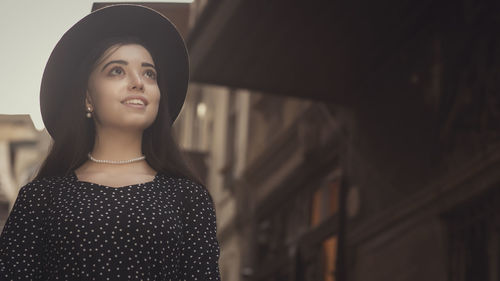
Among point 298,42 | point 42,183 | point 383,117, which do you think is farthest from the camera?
point 383,117

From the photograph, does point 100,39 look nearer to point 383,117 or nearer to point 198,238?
point 198,238

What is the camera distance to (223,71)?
10.8 meters

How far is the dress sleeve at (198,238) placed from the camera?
2.97m

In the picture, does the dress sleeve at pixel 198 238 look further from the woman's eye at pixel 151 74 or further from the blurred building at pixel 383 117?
the blurred building at pixel 383 117

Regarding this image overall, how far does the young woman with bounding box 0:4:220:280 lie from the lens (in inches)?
113

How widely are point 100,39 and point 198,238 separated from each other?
0.71 metres

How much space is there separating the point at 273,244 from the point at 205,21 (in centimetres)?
654

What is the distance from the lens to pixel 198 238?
9.88ft

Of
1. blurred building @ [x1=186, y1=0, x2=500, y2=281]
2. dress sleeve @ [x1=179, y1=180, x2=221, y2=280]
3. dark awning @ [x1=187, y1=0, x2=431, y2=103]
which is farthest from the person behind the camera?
dark awning @ [x1=187, y1=0, x2=431, y2=103]

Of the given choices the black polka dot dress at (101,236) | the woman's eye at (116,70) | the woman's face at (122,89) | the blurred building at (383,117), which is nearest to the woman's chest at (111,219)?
the black polka dot dress at (101,236)

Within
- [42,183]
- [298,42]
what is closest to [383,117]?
[298,42]

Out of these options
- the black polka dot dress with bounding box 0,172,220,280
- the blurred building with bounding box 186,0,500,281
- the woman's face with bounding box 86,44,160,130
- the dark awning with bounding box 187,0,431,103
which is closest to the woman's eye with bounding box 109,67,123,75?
the woman's face with bounding box 86,44,160,130

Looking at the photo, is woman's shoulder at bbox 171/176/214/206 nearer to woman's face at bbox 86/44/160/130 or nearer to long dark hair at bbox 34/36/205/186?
long dark hair at bbox 34/36/205/186

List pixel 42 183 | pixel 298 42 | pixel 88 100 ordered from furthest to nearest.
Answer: pixel 298 42 → pixel 88 100 → pixel 42 183
